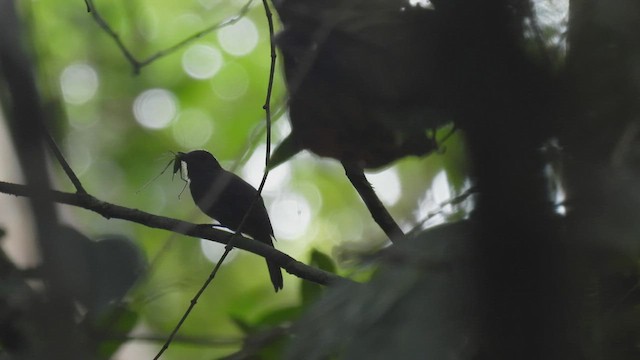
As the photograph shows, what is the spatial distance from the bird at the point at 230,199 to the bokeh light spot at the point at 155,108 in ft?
7.82

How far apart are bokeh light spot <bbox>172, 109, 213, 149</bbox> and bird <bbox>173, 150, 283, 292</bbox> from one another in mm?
2758

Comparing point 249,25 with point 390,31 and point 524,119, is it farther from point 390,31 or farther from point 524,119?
point 524,119

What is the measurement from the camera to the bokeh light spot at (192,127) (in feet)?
18.0

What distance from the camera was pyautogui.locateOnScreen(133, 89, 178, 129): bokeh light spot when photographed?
199 inches

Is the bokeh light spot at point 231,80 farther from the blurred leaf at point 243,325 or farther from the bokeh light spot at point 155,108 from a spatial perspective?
the blurred leaf at point 243,325

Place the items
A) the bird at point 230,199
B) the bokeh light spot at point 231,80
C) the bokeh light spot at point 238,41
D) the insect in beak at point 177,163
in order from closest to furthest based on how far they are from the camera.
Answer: the insect in beak at point 177,163 < the bird at point 230,199 < the bokeh light spot at point 238,41 < the bokeh light spot at point 231,80

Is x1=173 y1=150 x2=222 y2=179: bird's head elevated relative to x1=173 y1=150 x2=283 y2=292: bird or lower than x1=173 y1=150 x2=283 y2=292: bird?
elevated

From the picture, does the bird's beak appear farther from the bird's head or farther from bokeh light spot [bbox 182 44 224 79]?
bokeh light spot [bbox 182 44 224 79]

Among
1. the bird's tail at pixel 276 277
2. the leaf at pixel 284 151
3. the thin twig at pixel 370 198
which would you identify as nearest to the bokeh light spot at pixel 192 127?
the bird's tail at pixel 276 277

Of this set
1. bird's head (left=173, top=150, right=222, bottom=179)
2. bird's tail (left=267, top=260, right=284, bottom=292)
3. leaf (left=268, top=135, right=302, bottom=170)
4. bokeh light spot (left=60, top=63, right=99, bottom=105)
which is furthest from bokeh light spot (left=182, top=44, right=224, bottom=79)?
leaf (left=268, top=135, right=302, bottom=170)

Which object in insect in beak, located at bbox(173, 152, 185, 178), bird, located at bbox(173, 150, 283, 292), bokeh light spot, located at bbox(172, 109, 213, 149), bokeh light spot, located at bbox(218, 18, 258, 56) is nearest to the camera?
insect in beak, located at bbox(173, 152, 185, 178)

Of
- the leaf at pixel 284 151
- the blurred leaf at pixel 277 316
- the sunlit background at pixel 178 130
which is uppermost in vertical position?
the sunlit background at pixel 178 130

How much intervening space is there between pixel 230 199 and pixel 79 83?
318 cm

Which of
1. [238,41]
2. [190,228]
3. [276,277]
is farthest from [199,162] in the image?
[238,41]
